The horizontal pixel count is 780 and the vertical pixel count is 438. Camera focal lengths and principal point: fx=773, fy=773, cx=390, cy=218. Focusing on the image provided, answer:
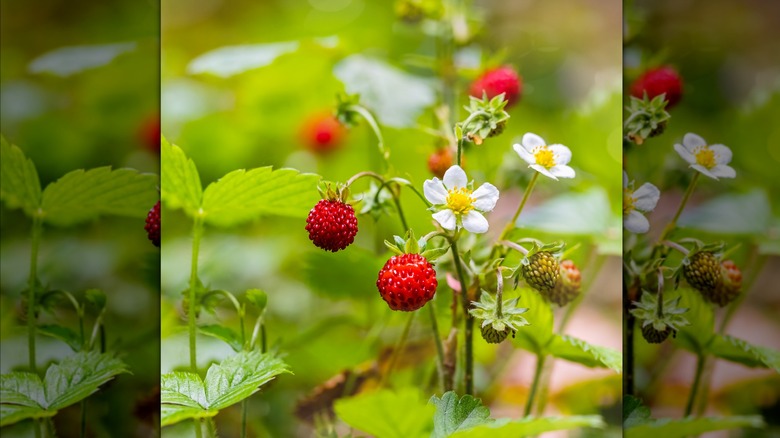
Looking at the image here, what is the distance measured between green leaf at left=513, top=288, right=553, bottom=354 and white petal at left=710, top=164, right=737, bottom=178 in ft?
1.19

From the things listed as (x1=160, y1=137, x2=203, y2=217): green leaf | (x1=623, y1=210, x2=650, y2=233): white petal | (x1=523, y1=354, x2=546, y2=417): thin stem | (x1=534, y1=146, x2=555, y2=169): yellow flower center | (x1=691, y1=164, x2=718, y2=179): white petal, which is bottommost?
(x1=523, y1=354, x2=546, y2=417): thin stem

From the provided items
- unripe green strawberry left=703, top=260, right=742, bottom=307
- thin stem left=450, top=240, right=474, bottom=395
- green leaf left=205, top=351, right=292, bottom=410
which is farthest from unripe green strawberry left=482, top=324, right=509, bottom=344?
unripe green strawberry left=703, top=260, right=742, bottom=307

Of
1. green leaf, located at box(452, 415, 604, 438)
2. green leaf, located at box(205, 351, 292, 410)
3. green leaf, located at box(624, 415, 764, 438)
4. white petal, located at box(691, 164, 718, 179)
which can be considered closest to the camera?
green leaf, located at box(452, 415, 604, 438)

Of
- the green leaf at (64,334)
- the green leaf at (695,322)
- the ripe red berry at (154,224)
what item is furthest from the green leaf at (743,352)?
the green leaf at (64,334)

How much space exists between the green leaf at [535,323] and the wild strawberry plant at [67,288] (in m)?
0.56

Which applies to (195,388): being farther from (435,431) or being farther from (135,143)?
(135,143)

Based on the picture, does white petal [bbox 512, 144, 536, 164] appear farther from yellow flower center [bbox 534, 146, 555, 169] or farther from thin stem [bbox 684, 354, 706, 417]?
thin stem [bbox 684, 354, 706, 417]

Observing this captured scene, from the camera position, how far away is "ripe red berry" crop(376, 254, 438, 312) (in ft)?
3.10

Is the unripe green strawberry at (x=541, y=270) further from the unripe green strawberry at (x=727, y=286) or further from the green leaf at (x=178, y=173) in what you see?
the green leaf at (x=178, y=173)

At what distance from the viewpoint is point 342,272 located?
1.05 metres

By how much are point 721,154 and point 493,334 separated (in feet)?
1.62

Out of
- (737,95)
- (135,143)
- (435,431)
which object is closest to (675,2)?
(737,95)

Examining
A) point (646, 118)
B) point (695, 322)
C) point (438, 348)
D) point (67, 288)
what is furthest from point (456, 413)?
point (67, 288)

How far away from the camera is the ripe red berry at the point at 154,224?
1.11m
